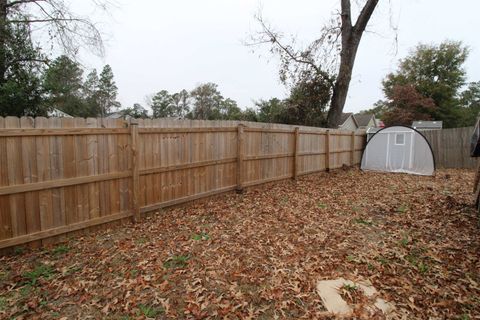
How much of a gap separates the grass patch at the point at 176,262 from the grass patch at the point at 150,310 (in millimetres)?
671

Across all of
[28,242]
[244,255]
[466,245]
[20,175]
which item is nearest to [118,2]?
[20,175]

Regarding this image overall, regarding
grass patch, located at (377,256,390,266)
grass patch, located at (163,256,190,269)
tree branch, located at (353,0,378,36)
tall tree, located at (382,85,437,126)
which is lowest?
grass patch, located at (163,256,190,269)

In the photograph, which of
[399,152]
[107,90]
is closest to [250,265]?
[399,152]

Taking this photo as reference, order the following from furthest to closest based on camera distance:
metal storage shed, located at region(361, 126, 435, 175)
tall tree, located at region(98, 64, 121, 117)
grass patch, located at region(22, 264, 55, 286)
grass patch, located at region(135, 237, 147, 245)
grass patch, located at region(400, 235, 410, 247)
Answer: tall tree, located at region(98, 64, 121, 117) → metal storage shed, located at region(361, 126, 435, 175) → grass patch, located at region(135, 237, 147, 245) → grass patch, located at region(400, 235, 410, 247) → grass patch, located at region(22, 264, 55, 286)

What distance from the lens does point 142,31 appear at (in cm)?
1115

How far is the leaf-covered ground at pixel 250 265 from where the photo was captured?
2.46 metres

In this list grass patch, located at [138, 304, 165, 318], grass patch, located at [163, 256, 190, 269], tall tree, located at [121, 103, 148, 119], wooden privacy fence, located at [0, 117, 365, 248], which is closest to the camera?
grass patch, located at [138, 304, 165, 318]

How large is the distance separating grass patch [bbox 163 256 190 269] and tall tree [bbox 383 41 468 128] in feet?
108

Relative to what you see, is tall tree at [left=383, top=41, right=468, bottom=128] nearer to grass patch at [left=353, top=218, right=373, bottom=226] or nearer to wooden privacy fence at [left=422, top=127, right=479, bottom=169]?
wooden privacy fence at [left=422, top=127, right=479, bottom=169]

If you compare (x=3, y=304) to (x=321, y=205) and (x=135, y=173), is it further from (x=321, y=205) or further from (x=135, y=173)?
(x=321, y=205)

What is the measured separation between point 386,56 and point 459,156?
5587mm

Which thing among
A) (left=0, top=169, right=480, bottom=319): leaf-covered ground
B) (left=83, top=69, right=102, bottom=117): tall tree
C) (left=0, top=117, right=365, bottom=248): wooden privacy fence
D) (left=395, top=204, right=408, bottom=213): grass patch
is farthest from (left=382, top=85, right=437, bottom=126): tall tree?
(left=83, top=69, right=102, bottom=117): tall tree

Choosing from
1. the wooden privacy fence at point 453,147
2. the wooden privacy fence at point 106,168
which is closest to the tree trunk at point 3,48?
the wooden privacy fence at point 106,168

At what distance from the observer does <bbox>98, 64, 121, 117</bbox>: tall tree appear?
35688 millimetres
